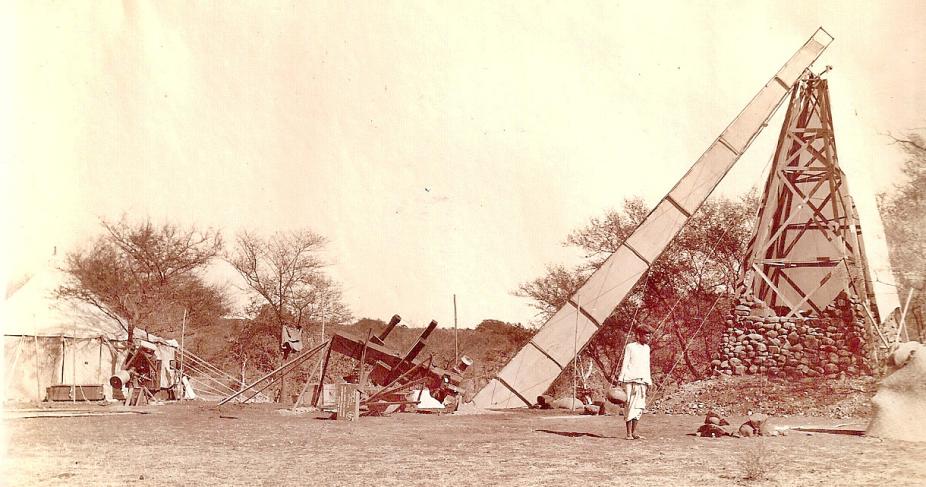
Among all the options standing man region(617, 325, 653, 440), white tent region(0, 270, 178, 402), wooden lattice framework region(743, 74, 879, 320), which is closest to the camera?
standing man region(617, 325, 653, 440)

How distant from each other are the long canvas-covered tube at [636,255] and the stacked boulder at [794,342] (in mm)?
2827

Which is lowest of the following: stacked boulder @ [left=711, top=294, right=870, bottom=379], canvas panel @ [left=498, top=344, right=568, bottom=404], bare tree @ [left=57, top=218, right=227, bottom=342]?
canvas panel @ [left=498, top=344, right=568, bottom=404]

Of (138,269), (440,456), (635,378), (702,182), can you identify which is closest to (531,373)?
(702,182)

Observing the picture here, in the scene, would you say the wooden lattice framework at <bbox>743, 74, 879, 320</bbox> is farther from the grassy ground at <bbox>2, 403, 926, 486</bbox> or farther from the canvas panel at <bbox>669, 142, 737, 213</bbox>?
the grassy ground at <bbox>2, 403, 926, 486</bbox>

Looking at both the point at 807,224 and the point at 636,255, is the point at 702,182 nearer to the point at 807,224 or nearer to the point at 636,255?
the point at 636,255

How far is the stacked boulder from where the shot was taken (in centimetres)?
1872

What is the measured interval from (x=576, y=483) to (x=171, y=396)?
2448 cm

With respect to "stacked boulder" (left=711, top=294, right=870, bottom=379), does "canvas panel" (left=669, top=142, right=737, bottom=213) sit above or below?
above

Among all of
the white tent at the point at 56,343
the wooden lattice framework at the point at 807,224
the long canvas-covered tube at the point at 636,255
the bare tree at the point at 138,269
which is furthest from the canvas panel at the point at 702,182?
the bare tree at the point at 138,269

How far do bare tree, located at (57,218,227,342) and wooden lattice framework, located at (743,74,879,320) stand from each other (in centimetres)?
2228

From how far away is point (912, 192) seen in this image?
18.5 m

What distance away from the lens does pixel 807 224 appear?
21.6 metres

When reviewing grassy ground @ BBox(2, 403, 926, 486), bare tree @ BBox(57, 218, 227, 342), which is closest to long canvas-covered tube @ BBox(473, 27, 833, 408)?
grassy ground @ BBox(2, 403, 926, 486)

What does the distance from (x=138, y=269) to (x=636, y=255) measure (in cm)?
2210
